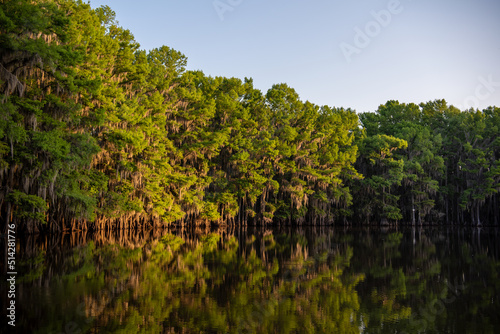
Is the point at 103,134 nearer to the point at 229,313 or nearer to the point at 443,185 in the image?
the point at 229,313

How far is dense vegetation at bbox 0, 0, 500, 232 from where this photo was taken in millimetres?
18109

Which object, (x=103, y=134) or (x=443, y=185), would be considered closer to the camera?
(x=103, y=134)

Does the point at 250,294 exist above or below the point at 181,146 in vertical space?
below

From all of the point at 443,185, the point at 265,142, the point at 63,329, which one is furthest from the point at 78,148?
the point at 443,185

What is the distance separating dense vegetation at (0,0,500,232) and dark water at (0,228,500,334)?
6.11m

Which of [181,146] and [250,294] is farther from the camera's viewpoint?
[181,146]

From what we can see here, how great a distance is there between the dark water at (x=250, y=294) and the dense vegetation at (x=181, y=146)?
6113 mm

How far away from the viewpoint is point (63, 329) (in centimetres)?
653

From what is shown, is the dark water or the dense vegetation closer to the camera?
the dark water

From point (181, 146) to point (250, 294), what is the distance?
28.7 m

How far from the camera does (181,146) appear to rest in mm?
36875

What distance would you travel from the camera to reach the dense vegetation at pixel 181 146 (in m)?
18.1

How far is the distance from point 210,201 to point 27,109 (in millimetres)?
20934

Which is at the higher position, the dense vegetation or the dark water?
the dense vegetation
